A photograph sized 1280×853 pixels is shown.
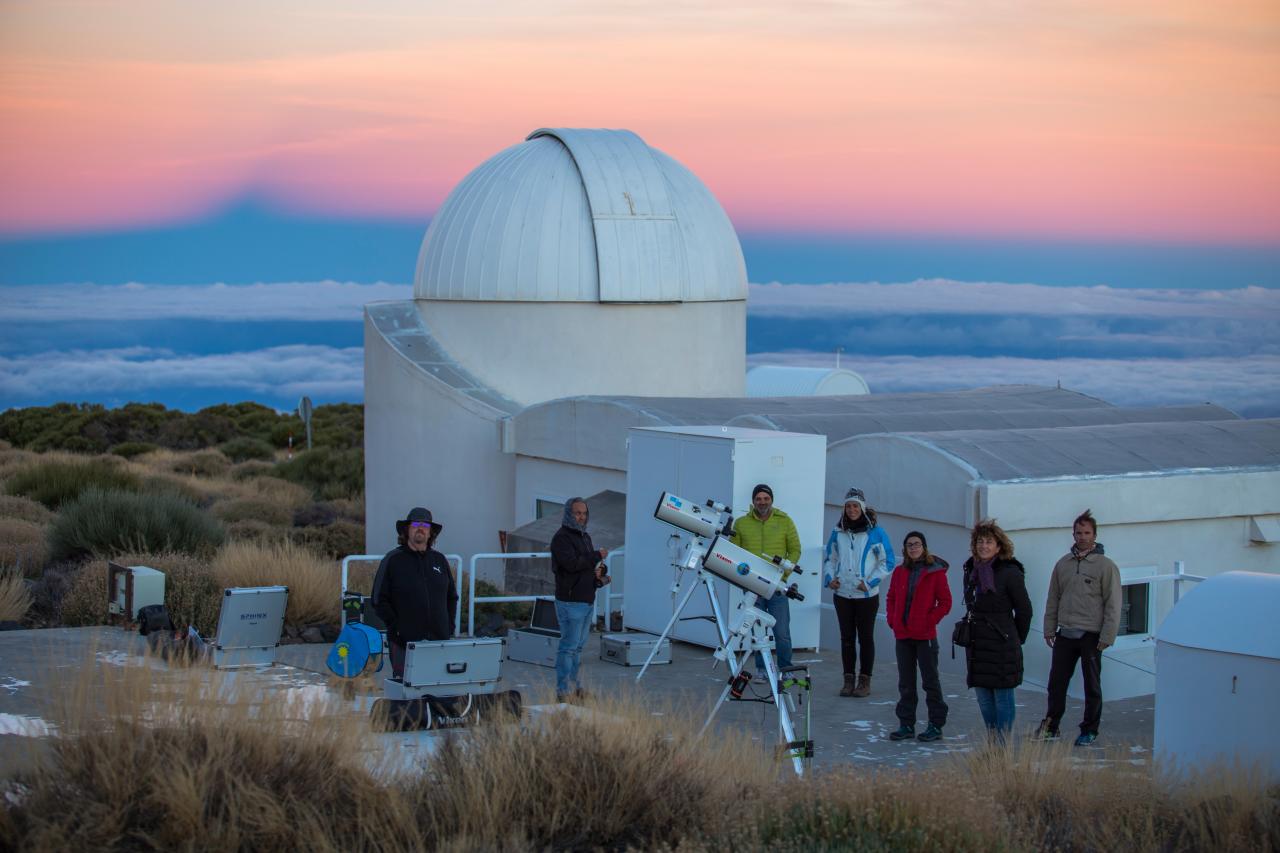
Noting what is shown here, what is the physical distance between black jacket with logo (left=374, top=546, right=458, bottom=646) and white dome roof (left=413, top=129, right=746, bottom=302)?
12.8 meters

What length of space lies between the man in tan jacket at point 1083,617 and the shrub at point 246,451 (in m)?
Result: 38.0

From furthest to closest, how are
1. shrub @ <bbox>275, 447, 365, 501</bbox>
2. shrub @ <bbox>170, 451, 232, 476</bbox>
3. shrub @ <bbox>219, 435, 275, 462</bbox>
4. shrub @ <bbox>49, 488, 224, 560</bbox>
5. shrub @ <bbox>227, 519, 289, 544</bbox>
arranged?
1. shrub @ <bbox>219, 435, 275, 462</bbox>
2. shrub @ <bbox>170, 451, 232, 476</bbox>
3. shrub @ <bbox>275, 447, 365, 501</bbox>
4. shrub @ <bbox>227, 519, 289, 544</bbox>
5. shrub @ <bbox>49, 488, 224, 560</bbox>

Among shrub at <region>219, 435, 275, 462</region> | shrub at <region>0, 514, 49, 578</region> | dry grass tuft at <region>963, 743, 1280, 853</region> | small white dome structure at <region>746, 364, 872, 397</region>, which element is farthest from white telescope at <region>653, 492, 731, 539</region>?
shrub at <region>219, 435, 275, 462</region>

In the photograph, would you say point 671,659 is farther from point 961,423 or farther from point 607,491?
point 961,423

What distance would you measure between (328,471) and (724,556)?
2798 centimetres

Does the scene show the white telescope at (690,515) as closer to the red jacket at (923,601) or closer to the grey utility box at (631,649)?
the red jacket at (923,601)

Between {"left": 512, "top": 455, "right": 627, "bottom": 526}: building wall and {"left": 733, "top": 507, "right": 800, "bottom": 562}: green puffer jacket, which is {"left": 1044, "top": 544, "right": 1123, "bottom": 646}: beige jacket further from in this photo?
{"left": 512, "top": 455, "right": 627, "bottom": 526}: building wall

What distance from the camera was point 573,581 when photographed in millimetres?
10305

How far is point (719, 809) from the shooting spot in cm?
679

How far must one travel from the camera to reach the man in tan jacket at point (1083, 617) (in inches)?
370

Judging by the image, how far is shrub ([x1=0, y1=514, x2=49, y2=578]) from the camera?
16562 mm

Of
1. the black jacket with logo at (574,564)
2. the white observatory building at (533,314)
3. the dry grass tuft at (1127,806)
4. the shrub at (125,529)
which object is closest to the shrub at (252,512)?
the white observatory building at (533,314)

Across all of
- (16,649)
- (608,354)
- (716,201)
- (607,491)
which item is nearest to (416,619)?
(16,649)

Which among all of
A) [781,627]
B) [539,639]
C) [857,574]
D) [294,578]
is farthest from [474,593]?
[857,574]
